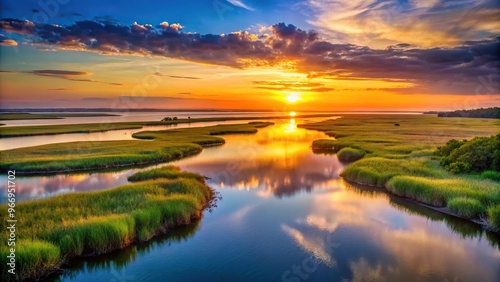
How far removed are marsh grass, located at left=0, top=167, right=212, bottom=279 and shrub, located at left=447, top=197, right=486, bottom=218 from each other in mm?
15950

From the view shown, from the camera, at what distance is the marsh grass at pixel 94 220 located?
12.9 m

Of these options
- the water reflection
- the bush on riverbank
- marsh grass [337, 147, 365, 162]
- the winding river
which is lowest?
the winding river

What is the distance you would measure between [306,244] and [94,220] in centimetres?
1051

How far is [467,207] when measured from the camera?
19.4 m

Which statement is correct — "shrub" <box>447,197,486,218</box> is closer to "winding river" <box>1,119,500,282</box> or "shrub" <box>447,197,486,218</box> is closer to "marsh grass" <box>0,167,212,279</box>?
"winding river" <box>1,119,500,282</box>

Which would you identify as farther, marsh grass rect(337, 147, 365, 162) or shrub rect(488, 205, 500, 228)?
marsh grass rect(337, 147, 365, 162)

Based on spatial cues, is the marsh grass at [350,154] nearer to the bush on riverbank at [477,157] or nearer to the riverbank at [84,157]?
the bush on riverbank at [477,157]

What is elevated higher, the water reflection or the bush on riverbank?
the bush on riverbank

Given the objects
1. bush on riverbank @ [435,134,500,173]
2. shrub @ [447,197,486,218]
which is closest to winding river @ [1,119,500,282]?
shrub @ [447,197,486,218]

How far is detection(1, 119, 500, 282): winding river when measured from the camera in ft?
44.7

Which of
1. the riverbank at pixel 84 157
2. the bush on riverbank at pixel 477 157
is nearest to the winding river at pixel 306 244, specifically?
the riverbank at pixel 84 157

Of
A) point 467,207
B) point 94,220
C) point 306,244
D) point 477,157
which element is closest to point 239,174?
point 306,244

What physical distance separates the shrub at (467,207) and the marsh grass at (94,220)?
52.3 feet

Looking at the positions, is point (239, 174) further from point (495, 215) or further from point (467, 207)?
point (495, 215)
